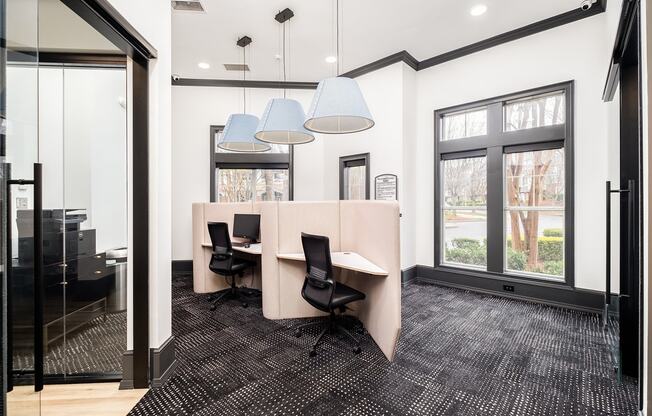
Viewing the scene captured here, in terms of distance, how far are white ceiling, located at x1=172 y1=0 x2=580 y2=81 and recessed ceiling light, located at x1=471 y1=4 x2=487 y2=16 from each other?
0.19 feet

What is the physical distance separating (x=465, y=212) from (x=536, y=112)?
66.3 inches

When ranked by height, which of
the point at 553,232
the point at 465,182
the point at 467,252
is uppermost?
the point at 465,182

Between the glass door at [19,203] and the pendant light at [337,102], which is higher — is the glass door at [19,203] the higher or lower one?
the lower one

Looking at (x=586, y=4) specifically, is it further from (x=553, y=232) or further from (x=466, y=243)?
(x=466, y=243)

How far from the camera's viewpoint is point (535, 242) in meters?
4.03

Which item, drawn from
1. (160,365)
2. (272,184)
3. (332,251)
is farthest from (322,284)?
(272,184)

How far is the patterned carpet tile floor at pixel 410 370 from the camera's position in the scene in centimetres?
191

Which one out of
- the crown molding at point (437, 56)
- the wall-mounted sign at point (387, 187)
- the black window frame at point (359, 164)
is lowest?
the wall-mounted sign at point (387, 187)

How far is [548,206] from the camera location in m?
3.91

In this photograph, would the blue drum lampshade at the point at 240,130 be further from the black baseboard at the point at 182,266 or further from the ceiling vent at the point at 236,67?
the black baseboard at the point at 182,266

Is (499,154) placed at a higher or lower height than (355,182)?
higher

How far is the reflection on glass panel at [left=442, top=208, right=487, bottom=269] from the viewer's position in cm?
448

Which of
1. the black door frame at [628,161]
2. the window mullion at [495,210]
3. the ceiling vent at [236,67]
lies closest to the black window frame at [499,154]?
the window mullion at [495,210]

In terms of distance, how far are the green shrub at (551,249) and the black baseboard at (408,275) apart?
1.78 m
